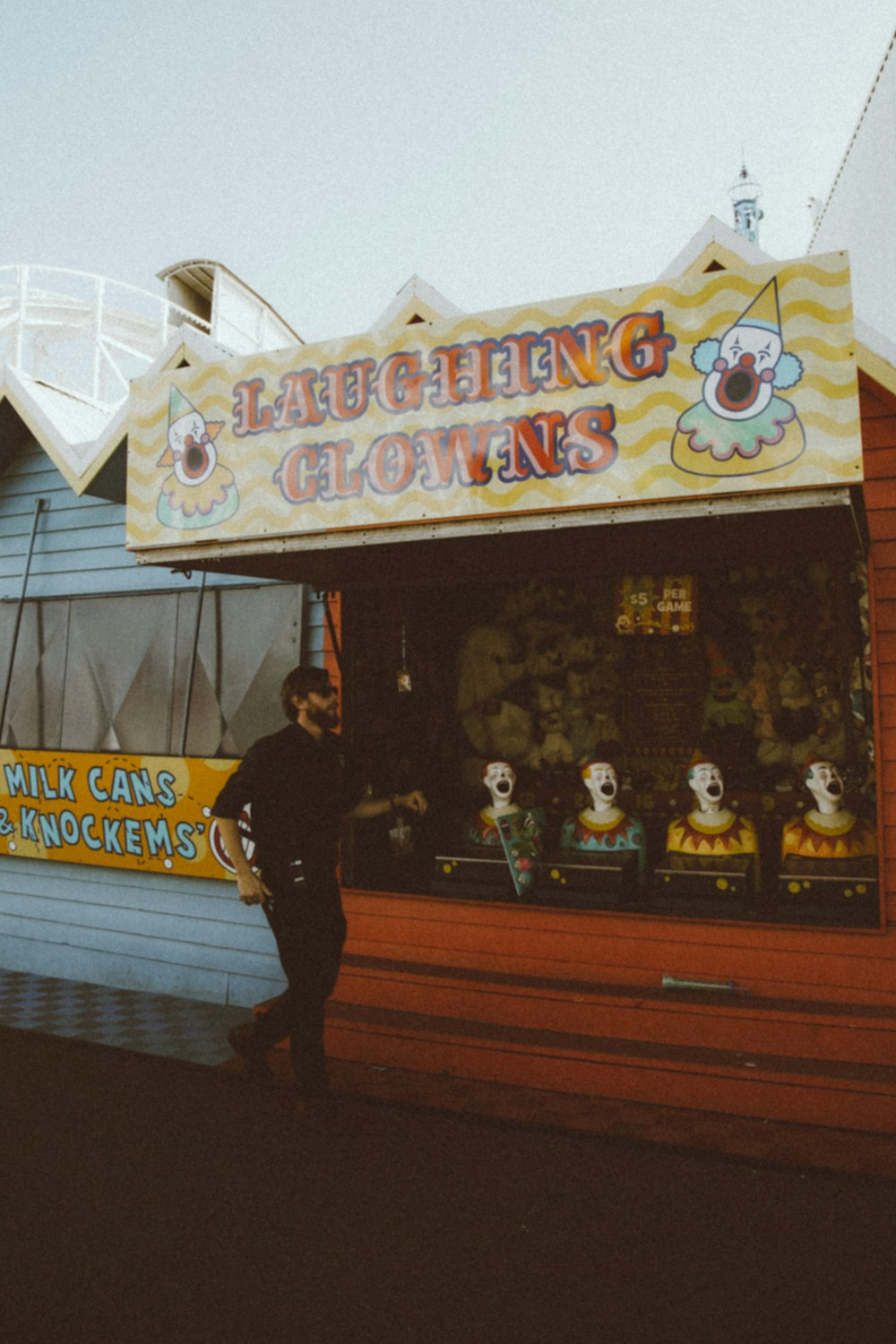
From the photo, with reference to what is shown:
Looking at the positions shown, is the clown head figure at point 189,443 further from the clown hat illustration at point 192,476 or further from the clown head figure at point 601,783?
the clown head figure at point 601,783

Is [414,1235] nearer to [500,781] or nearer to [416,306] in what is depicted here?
[500,781]

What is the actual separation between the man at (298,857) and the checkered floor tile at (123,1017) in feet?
3.82

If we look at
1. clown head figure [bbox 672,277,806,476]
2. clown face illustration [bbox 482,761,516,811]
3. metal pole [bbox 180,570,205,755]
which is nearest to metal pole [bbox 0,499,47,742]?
metal pole [bbox 180,570,205,755]

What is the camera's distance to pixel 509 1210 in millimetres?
3215

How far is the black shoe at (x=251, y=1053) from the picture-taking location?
4023 millimetres

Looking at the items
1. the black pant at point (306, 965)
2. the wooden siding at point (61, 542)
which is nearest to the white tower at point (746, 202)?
the wooden siding at point (61, 542)

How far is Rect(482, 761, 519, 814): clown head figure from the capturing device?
5574 mm

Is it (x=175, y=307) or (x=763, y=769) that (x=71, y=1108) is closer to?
(x=763, y=769)

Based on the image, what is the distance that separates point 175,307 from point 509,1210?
12.3 m

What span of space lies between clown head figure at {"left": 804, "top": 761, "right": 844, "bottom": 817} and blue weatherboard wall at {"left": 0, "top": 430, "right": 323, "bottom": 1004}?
3129mm

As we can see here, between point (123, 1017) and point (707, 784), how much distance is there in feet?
13.0

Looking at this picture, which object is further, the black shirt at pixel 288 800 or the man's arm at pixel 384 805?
the man's arm at pixel 384 805

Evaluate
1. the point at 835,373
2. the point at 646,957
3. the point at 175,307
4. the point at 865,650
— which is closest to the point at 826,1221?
the point at 646,957

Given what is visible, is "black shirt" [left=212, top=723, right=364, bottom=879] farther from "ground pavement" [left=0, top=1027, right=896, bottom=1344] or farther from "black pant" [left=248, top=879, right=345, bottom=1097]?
"ground pavement" [left=0, top=1027, right=896, bottom=1344]
